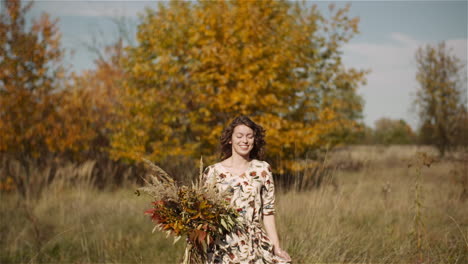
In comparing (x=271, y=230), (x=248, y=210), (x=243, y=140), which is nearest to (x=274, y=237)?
(x=271, y=230)

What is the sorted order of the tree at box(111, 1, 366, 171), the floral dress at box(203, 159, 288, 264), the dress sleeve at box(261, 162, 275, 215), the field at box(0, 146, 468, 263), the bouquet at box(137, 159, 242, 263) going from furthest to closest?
the tree at box(111, 1, 366, 171) → the field at box(0, 146, 468, 263) → the dress sleeve at box(261, 162, 275, 215) → the floral dress at box(203, 159, 288, 264) → the bouquet at box(137, 159, 242, 263)

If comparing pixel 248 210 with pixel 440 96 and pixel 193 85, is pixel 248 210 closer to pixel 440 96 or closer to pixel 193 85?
pixel 193 85

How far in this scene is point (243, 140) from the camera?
284cm

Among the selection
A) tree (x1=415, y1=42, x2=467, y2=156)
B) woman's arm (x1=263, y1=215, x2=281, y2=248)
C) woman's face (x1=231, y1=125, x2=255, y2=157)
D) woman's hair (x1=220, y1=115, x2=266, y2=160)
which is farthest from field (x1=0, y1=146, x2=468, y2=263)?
tree (x1=415, y1=42, x2=467, y2=156)

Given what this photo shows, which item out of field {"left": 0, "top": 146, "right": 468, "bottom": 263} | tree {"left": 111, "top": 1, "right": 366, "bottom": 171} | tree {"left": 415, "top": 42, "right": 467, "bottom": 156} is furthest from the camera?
tree {"left": 415, "top": 42, "right": 467, "bottom": 156}

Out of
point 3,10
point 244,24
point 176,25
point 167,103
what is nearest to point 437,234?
point 244,24

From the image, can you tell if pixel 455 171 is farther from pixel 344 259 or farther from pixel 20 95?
pixel 20 95

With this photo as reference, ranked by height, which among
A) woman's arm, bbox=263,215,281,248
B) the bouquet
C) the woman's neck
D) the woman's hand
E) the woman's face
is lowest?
the woman's hand

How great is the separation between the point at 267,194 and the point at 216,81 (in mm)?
5415

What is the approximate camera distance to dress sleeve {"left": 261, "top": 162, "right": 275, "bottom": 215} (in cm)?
284

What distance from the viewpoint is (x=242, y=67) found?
756cm

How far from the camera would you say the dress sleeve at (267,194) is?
2.84 m

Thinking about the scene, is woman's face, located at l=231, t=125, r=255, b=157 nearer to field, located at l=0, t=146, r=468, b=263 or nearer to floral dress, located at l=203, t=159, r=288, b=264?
floral dress, located at l=203, t=159, r=288, b=264

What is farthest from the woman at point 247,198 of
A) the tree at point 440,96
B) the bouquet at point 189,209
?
the tree at point 440,96
